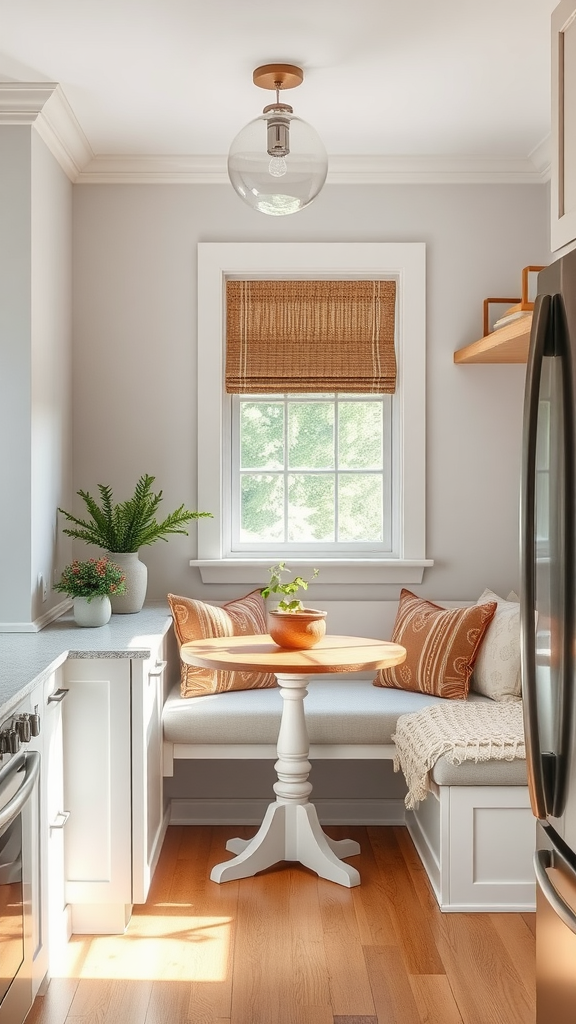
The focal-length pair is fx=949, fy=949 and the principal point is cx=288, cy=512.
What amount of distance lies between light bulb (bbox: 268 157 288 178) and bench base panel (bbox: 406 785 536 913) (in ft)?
6.31

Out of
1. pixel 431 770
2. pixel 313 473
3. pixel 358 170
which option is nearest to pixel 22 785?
pixel 431 770

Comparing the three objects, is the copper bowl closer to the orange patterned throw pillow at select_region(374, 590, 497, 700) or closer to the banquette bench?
the banquette bench

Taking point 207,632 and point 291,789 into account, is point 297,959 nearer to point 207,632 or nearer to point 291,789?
point 291,789

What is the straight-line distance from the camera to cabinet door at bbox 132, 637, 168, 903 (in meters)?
2.86

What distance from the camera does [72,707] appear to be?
2.85 meters

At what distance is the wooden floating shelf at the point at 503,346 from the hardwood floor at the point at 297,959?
181 cm

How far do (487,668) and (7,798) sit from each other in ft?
6.63

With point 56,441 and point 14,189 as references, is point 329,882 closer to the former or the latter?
point 56,441

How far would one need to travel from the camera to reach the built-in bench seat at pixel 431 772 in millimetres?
2941

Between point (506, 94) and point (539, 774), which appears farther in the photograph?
point (506, 94)

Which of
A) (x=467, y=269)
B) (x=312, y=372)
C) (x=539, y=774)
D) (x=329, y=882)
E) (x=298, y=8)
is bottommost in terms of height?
(x=329, y=882)

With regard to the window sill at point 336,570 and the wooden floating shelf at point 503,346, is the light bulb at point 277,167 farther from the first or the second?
the window sill at point 336,570

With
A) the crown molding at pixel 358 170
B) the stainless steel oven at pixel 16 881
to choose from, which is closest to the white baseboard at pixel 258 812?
the stainless steel oven at pixel 16 881

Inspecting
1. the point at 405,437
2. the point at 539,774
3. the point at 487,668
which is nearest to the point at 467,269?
the point at 405,437
